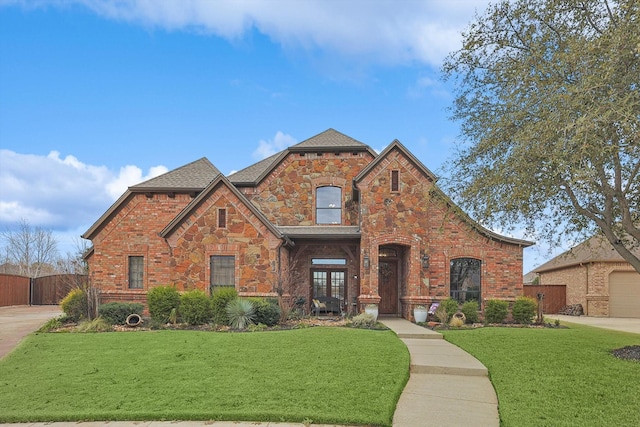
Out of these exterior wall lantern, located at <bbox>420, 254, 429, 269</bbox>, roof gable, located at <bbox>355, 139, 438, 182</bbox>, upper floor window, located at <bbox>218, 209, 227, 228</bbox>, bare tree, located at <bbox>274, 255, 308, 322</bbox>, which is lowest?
bare tree, located at <bbox>274, 255, 308, 322</bbox>

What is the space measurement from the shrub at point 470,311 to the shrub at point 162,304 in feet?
34.3

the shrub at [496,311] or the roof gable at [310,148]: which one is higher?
the roof gable at [310,148]

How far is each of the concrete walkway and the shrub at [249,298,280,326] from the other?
18.1 ft

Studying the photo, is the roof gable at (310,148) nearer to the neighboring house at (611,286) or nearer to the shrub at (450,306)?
the shrub at (450,306)

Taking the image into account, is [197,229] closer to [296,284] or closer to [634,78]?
[296,284]

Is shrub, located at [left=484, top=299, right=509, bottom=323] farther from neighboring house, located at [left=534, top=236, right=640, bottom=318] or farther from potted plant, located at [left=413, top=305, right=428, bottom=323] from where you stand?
neighboring house, located at [left=534, top=236, right=640, bottom=318]

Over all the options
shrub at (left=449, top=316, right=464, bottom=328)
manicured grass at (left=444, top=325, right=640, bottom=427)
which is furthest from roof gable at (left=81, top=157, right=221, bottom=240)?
manicured grass at (left=444, top=325, right=640, bottom=427)

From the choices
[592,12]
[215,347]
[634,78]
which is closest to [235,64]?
[215,347]

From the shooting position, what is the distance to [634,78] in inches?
352

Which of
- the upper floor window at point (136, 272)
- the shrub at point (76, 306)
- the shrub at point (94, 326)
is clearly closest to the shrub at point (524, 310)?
the shrub at point (94, 326)

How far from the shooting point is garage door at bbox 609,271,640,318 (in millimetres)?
26078

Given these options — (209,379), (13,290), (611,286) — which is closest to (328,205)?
(209,379)

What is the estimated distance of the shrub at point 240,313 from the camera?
1608cm

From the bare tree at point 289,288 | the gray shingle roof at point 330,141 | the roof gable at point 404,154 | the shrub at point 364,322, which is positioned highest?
the gray shingle roof at point 330,141
